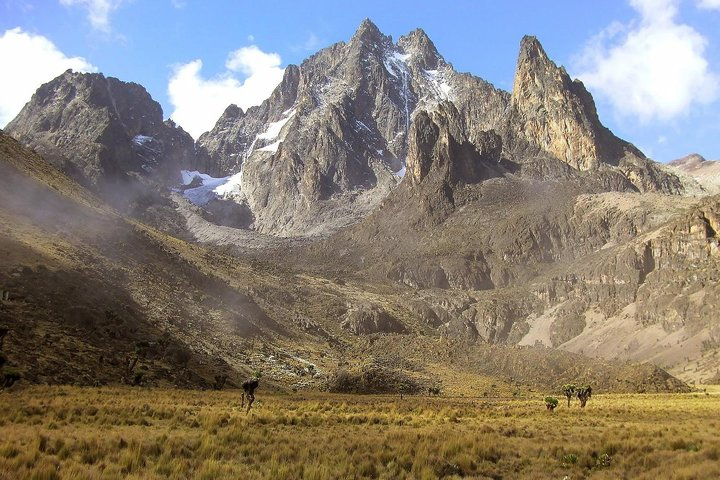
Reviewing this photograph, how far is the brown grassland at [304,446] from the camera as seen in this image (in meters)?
15.2

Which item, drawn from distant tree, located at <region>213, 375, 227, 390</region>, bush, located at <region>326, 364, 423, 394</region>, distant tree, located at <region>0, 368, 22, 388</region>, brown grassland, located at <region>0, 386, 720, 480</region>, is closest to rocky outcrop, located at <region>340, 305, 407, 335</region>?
bush, located at <region>326, 364, 423, 394</region>

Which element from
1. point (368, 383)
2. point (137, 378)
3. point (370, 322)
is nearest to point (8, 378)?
point (137, 378)

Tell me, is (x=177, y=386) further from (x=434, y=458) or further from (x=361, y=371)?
(x=434, y=458)

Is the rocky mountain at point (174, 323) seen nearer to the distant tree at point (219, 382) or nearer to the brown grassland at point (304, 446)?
the distant tree at point (219, 382)

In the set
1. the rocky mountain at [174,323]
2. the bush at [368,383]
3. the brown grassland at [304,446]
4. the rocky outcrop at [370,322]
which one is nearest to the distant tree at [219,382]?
the rocky mountain at [174,323]

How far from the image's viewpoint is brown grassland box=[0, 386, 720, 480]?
15.2 meters

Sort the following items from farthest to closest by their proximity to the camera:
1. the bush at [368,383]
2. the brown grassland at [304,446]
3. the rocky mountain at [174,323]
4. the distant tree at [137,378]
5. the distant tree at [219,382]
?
the bush at [368,383] < the distant tree at [219,382] < the rocky mountain at [174,323] < the distant tree at [137,378] < the brown grassland at [304,446]

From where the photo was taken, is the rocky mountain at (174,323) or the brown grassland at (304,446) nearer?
the brown grassland at (304,446)

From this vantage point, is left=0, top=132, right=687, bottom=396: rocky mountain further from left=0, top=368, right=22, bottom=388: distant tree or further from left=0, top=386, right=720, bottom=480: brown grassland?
left=0, top=386, right=720, bottom=480: brown grassland

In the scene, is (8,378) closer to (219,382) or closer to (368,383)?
(219,382)

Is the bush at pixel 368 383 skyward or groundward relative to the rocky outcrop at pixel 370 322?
groundward

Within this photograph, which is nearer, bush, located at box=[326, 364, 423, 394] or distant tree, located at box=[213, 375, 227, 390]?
distant tree, located at box=[213, 375, 227, 390]

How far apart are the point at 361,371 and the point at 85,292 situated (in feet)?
106

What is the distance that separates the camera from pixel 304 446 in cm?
1911
